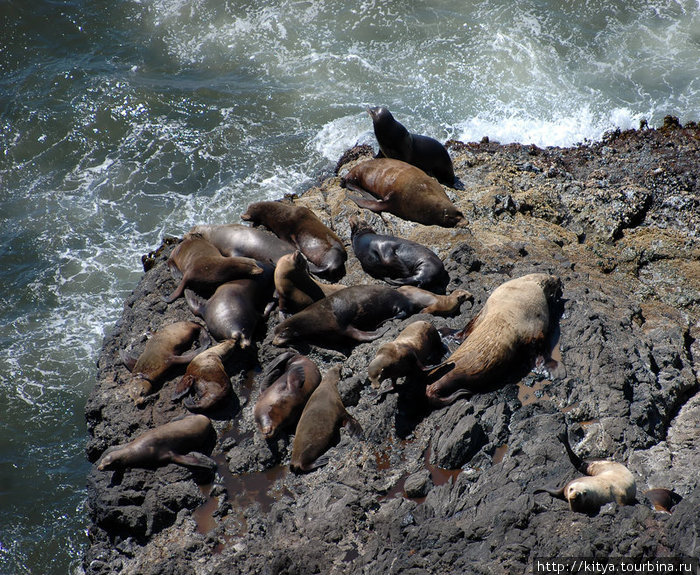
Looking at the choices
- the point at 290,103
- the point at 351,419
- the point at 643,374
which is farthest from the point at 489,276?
the point at 290,103

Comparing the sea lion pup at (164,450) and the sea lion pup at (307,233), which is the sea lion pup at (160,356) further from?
the sea lion pup at (307,233)

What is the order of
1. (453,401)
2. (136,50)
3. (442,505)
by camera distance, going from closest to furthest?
(442,505), (453,401), (136,50)

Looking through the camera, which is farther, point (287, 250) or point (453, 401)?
point (287, 250)

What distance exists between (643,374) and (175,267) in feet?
16.9

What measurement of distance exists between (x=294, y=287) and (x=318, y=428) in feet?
5.99

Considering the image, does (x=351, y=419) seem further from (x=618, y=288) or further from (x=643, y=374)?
(x=618, y=288)

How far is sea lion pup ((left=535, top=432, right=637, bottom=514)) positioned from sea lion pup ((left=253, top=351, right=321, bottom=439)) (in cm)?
225

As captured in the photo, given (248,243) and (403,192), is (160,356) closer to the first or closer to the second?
(248,243)

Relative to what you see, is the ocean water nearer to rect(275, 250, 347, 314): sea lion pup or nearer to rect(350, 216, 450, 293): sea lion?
rect(275, 250, 347, 314): sea lion pup

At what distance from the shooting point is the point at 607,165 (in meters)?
9.37

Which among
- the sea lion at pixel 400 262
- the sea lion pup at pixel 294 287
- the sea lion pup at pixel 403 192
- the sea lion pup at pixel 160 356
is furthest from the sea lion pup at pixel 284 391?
the sea lion pup at pixel 403 192

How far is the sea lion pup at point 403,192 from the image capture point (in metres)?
8.12

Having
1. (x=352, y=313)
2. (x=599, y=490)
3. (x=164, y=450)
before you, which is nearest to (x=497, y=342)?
(x=352, y=313)

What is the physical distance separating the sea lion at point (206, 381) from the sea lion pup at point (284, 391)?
1.21ft
